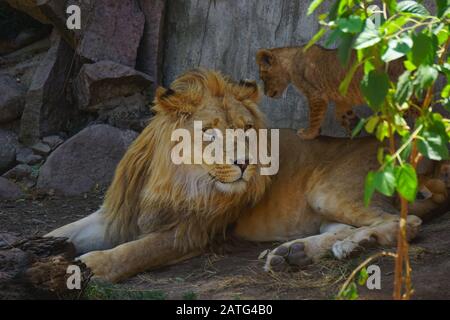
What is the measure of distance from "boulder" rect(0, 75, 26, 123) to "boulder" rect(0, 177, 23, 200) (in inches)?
33.2

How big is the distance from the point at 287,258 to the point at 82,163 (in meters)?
3.00

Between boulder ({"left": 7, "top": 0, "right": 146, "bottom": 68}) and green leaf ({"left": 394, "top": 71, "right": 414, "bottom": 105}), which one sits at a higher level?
boulder ({"left": 7, "top": 0, "right": 146, "bottom": 68})

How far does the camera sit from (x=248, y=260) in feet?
16.6

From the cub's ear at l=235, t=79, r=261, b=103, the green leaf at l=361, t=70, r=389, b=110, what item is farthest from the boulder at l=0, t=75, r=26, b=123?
the green leaf at l=361, t=70, r=389, b=110

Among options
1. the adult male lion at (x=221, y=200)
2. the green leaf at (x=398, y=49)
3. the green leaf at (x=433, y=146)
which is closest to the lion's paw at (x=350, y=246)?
the adult male lion at (x=221, y=200)

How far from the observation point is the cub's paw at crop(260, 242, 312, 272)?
4.63 metres

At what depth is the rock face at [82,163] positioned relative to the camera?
7102 mm

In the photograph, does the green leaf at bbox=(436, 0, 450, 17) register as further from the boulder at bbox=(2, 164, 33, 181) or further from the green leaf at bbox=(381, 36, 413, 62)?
the boulder at bbox=(2, 164, 33, 181)

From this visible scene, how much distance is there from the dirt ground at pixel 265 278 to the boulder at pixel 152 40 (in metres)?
2.56

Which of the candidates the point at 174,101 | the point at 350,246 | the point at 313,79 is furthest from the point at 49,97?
the point at 350,246

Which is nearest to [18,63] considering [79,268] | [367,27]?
A: [79,268]

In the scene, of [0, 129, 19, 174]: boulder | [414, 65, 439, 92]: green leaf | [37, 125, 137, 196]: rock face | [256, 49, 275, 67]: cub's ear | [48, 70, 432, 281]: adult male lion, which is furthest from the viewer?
[0, 129, 19, 174]: boulder

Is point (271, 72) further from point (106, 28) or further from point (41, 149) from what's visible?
point (41, 149)
